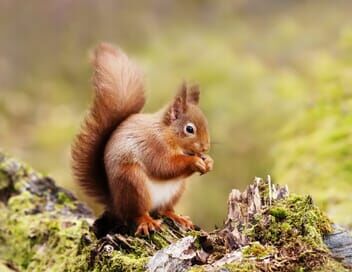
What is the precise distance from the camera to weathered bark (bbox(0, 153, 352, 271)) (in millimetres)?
2008

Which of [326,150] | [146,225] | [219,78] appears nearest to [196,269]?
[146,225]

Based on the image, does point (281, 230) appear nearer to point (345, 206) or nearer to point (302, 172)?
point (345, 206)

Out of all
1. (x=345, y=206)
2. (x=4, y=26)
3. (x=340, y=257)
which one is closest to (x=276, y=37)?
(x=4, y=26)

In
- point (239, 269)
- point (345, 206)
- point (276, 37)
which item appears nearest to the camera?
point (239, 269)

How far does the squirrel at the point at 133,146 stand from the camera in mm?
2822

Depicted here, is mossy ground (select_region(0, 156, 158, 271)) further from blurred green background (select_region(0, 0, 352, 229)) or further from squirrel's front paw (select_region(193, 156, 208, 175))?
blurred green background (select_region(0, 0, 352, 229))

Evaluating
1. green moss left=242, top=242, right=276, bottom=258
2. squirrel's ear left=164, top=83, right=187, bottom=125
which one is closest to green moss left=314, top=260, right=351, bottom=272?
green moss left=242, top=242, right=276, bottom=258

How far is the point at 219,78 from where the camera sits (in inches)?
310

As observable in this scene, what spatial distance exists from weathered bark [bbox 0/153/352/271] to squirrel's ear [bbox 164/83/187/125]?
17.7 inches

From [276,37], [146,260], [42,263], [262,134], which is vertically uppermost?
[276,37]

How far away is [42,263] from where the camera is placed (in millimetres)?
3115

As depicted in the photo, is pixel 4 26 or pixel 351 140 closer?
pixel 351 140

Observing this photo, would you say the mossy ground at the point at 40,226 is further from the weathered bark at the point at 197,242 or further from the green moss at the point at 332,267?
the green moss at the point at 332,267

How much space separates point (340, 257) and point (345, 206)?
5.16 feet
